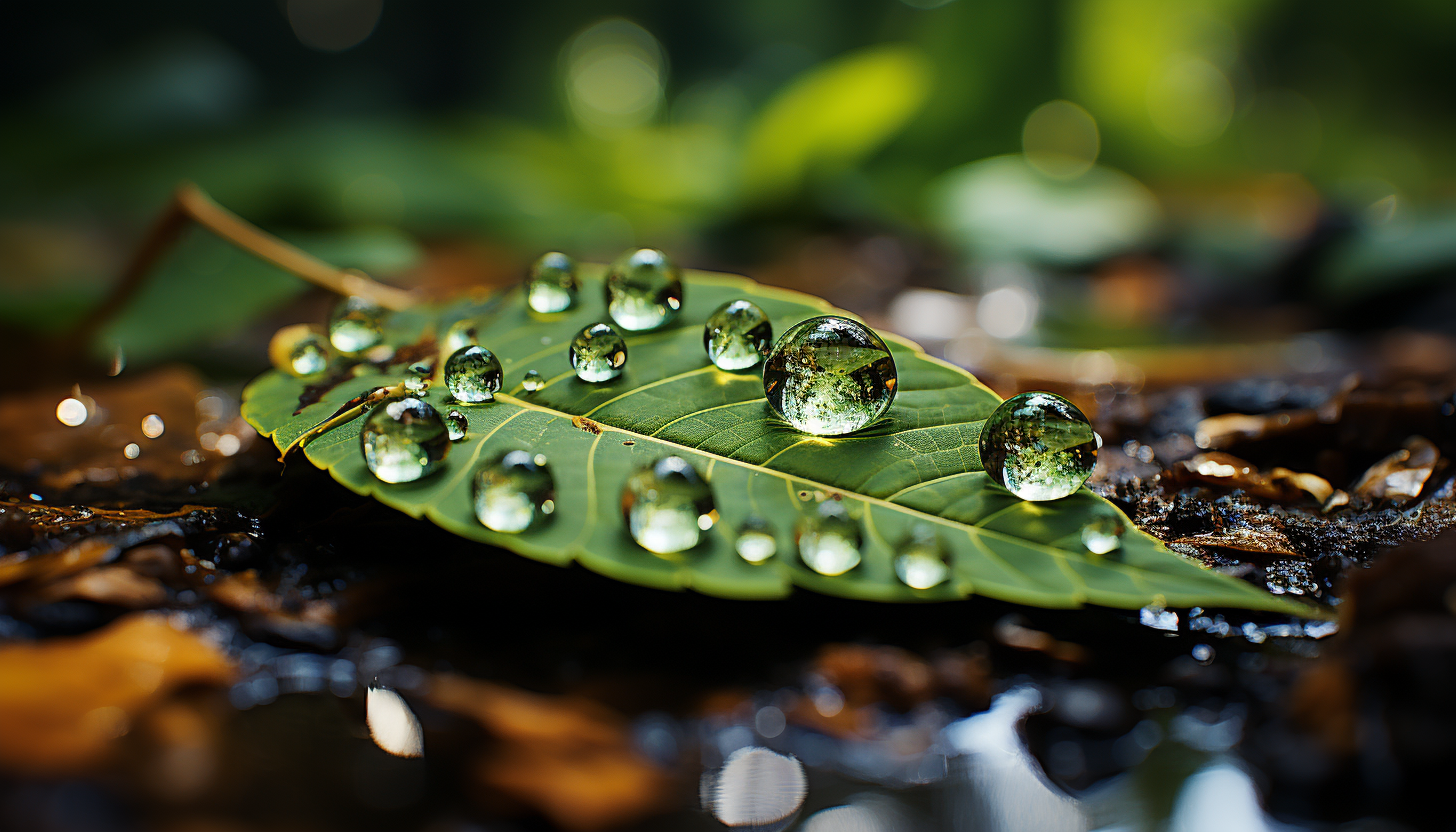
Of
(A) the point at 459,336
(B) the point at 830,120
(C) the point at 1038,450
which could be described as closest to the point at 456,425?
(A) the point at 459,336

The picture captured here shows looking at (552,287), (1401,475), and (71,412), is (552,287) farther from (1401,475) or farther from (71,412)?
(1401,475)

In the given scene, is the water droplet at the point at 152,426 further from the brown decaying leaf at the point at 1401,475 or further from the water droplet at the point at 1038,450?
the brown decaying leaf at the point at 1401,475

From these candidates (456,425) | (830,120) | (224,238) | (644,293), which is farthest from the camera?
(830,120)

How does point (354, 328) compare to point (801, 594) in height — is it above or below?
above

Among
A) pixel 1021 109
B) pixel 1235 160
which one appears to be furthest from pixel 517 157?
pixel 1235 160

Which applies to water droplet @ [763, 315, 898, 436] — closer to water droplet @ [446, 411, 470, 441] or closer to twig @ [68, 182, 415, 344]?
water droplet @ [446, 411, 470, 441]

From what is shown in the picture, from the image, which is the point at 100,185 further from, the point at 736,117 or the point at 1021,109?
the point at 1021,109

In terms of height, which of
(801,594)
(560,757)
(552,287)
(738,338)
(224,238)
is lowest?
(560,757)
